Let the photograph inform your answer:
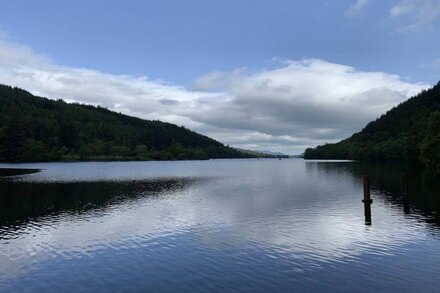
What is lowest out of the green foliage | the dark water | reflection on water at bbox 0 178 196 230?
the dark water

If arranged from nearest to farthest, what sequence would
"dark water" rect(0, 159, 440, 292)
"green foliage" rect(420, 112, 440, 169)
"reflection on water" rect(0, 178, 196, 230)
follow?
1. "dark water" rect(0, 159, 440, 292)
2. "reflection on water" rect(0, 178, 196, 230)
3. "green foliage" rect(420, 112, 440, 169)

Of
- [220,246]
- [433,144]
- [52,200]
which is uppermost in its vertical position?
[433,144]

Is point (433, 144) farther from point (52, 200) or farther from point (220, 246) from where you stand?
point (52, 200)

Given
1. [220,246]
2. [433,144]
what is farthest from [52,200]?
[433,144]

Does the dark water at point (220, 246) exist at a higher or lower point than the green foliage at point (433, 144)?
lower

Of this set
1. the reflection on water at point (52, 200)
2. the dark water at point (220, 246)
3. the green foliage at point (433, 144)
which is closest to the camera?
the dark water at point (220, 246)

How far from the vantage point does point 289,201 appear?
6856 centimetres

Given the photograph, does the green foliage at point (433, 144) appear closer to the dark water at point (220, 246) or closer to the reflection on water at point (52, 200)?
the dark water at point (220, 246)

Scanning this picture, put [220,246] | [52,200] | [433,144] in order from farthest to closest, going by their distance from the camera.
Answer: [433,144] < [52,200] < [220,246]

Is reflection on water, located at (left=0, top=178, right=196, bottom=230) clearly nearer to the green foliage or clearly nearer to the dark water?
the dark water

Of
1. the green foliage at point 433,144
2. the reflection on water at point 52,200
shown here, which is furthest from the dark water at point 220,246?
the green foliage at point 433,144

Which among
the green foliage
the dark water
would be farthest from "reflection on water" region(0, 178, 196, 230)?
the green foliage

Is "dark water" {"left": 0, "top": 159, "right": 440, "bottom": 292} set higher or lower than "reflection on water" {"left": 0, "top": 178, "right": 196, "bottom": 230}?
lower

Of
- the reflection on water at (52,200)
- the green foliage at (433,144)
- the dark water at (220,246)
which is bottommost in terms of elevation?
the dark water at (220,246)
